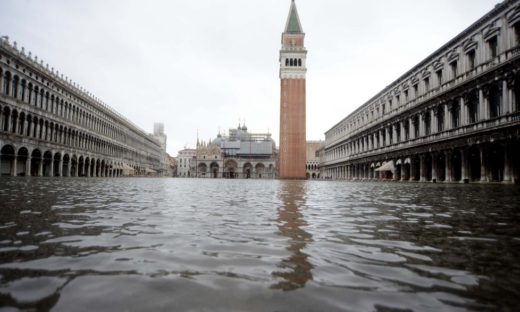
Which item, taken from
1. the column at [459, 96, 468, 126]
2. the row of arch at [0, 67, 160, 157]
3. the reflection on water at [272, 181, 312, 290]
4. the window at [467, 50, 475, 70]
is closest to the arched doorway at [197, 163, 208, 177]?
the row of arch at [0, 67, 160, 157]

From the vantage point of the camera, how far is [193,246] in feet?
11.3

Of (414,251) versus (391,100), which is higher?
(391,100)

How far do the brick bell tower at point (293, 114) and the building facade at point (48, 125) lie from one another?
30.1 metres

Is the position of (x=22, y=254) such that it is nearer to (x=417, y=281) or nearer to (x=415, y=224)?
(x=417, y=281)

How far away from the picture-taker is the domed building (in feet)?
359

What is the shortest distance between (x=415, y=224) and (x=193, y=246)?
11.1 feet

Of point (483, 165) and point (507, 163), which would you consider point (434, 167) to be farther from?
point (507, 163)

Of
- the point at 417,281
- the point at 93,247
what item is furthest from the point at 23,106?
the point at 417,281

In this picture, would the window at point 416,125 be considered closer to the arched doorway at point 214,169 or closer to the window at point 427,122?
the window at point 427,122

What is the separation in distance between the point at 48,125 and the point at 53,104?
148 inches

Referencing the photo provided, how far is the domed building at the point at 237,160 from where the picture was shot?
4306 inches

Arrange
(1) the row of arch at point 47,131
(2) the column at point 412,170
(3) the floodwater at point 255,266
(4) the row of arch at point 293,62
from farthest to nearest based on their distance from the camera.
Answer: (4) the row of arch at point 293,62 → (2) the column at point 412,170 → (1) the row of arch at point 47,131 → (3) the floodwater at point 255,266

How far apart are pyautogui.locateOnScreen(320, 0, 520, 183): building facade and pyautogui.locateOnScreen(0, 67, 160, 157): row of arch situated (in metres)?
39.2

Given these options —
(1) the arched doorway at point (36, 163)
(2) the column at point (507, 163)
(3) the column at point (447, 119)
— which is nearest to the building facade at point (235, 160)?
(1) the arched doorway at point (36, 163)
